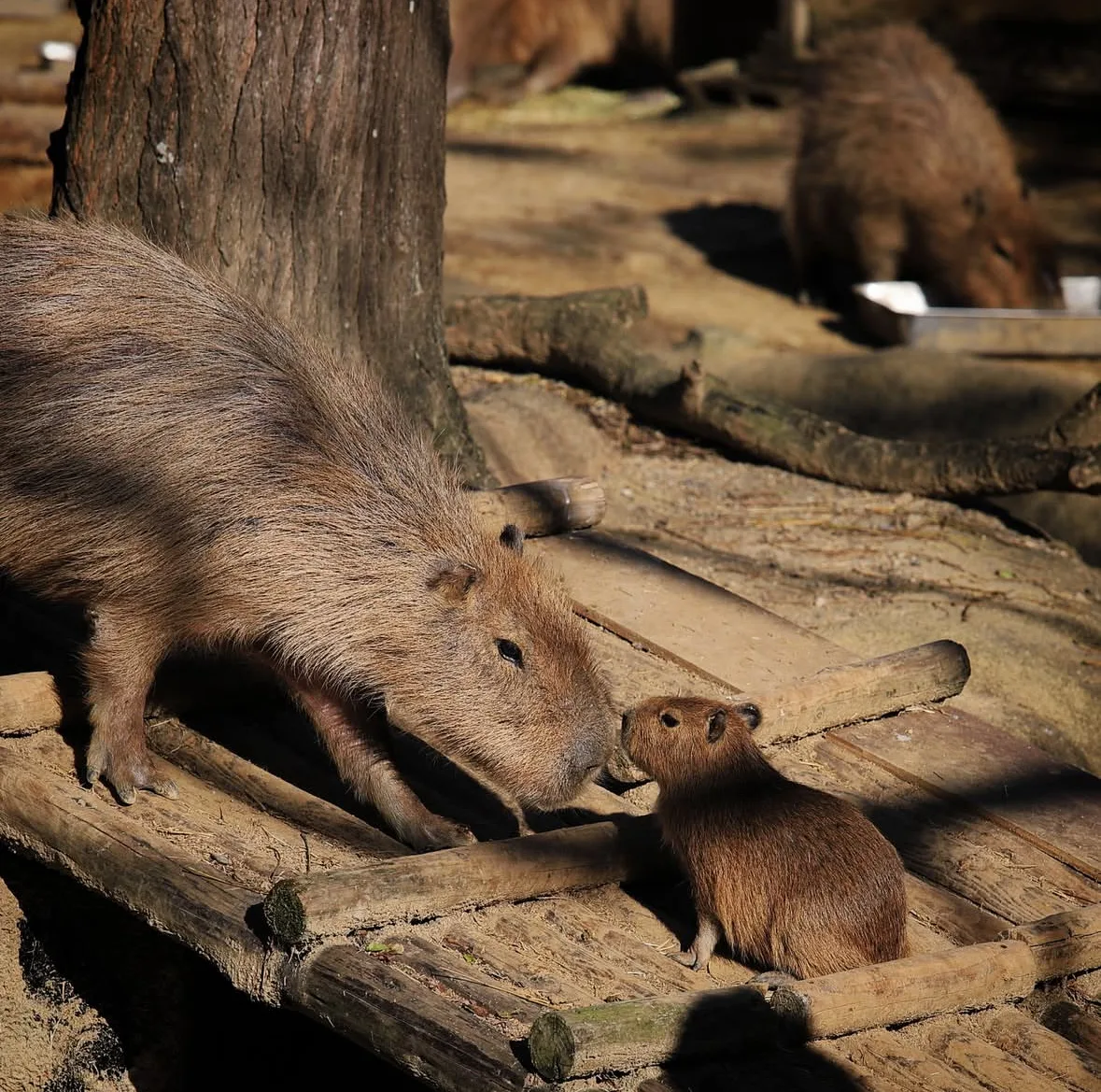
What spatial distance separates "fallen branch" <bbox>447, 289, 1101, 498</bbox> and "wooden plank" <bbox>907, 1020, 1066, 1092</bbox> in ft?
11.2

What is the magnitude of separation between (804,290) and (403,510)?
6.44 meters

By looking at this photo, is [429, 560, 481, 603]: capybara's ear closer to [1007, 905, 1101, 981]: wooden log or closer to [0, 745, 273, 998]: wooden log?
[0, 745, 273, 998]: wooden log

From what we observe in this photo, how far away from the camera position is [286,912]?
2.85 m

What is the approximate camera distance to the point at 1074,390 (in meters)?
7.18

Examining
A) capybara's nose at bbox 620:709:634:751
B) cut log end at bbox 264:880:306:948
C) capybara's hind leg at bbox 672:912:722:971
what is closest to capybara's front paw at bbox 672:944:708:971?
capybara's hind leg at bbox 672:912:722:971

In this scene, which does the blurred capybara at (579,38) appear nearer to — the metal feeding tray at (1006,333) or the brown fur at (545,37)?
the brown fur at (545,37)

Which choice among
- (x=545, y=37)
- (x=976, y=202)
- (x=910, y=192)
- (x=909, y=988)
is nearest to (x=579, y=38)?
(x=545, y=37)

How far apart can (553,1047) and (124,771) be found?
143 cm

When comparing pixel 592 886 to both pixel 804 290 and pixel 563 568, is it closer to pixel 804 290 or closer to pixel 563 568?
pixel 563 568

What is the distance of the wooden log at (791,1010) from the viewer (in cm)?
254

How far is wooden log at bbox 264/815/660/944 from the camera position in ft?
9.42

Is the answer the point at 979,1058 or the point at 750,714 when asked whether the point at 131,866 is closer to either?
the point at 750,714

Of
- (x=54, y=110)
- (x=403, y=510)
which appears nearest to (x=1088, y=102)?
(x=54, y=110)

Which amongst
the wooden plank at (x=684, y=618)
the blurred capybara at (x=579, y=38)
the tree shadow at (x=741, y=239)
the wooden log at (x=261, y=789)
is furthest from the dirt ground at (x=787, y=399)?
the blurred capybara at (x=579, y=38)
